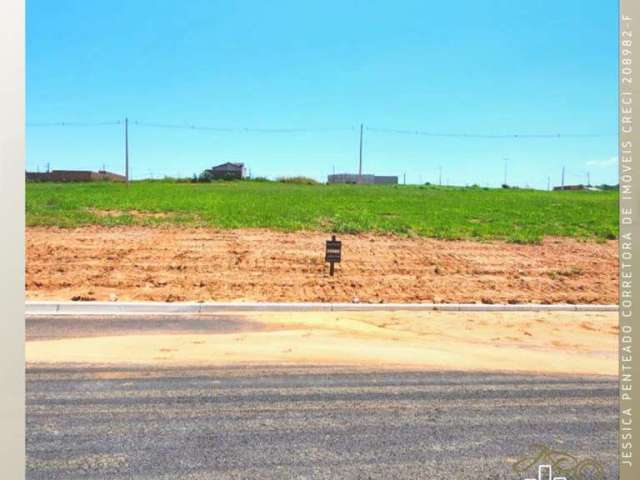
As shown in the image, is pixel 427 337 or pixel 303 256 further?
pixel 303 256

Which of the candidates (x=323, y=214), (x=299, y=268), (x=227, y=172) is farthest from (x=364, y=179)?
(x=299, y=268)

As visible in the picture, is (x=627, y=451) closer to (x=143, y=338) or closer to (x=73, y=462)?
(x=73, y=462)

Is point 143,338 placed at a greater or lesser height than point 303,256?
lesser

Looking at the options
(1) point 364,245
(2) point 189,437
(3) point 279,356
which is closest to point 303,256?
(1) point 364,245

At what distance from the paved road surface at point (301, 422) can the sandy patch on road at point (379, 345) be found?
0.32 meters

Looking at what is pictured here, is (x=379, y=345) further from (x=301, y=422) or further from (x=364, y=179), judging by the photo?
(x=364, y=179)

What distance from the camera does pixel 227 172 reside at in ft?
131

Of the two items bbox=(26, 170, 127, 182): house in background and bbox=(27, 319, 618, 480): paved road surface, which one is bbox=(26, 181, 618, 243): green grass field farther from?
bbox=(27, 319, 618, 480): paved road surface

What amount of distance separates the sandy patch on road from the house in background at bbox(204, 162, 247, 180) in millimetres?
32933

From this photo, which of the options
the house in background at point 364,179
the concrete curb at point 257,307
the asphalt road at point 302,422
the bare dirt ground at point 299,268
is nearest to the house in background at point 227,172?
the house in background at point 364,179

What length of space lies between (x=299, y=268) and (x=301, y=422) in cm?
693

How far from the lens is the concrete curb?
7496 mm

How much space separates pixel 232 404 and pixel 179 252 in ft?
27.5

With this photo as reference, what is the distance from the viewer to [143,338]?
6.04 metres
